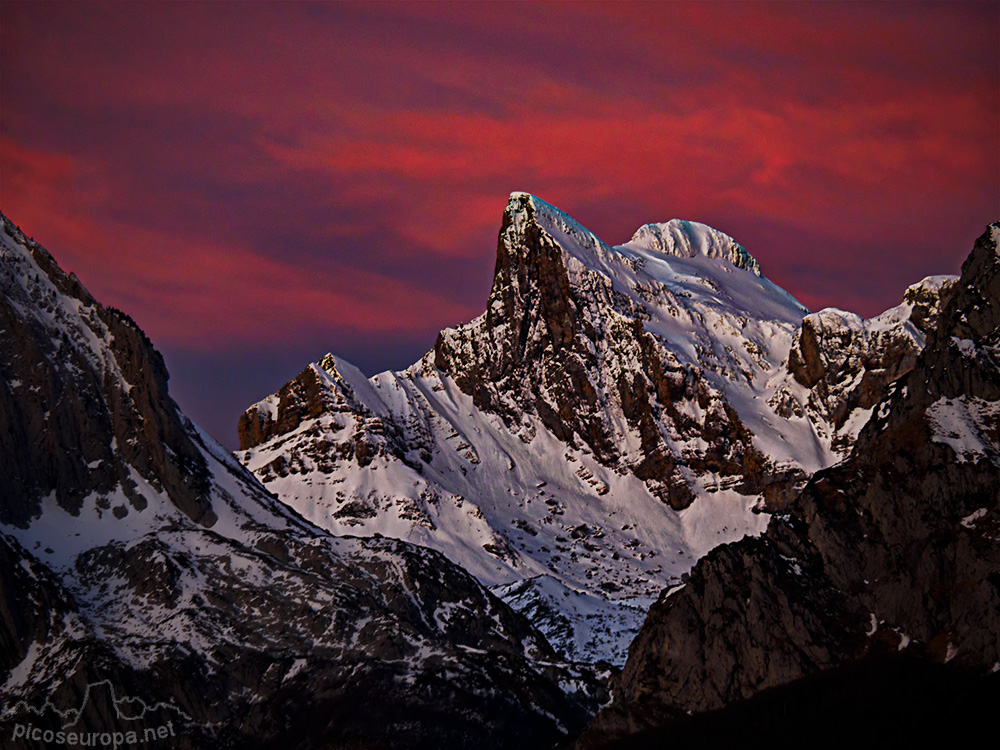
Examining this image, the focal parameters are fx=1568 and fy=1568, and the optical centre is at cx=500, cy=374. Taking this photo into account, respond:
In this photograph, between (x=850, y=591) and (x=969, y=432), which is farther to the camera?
(x=969, y=432)

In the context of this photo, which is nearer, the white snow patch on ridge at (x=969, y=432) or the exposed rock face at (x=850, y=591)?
the exposed rock face at (x=850, y=591)

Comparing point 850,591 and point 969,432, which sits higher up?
point 969,432

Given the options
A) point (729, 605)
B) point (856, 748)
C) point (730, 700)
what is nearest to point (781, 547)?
point (729, 605)

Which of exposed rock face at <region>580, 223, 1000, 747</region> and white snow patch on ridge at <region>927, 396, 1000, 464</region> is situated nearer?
exposed rock face at <region>580, 223, 1000, 747</region>

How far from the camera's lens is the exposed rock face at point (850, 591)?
7087 inches

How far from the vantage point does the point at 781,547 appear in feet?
649

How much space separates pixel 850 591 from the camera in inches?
7407

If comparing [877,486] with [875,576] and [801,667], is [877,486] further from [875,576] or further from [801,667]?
[801,667]

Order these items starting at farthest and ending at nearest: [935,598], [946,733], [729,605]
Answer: [729,605], [935,598], [946,733]

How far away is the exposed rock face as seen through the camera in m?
180

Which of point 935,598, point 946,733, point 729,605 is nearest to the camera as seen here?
point 946,733

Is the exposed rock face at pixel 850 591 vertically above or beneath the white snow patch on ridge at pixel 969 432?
beneath

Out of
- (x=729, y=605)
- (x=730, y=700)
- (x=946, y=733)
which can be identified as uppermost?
(x=729, y=605)

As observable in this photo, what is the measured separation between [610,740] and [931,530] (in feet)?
152
